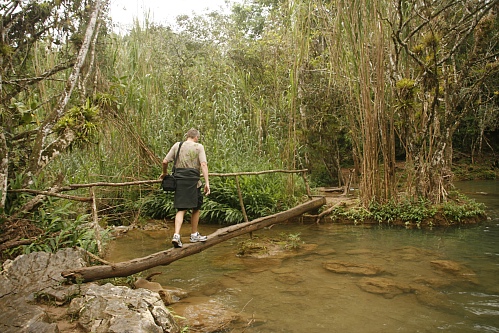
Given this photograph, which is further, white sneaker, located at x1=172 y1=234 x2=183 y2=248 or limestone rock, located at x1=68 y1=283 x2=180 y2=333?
white sneaker, located at x1=172 y1=234 x2=183 y2=248

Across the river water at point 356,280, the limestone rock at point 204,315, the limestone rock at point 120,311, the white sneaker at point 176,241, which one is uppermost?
the white sneaker at point 176,241

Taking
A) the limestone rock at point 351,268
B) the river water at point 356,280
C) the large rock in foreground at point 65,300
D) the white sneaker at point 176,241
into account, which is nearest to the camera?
the large rock in foreground at point 65,300

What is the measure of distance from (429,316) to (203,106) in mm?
6277

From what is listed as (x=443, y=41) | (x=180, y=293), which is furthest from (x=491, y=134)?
(x=180, y=293)

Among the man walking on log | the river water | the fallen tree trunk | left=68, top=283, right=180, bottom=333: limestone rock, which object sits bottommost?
the river water

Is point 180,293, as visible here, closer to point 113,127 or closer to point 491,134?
point 113,127

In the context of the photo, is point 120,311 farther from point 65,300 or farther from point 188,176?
point 188,176

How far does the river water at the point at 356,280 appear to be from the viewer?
3486 millimetres

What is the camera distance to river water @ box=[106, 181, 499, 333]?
349cm

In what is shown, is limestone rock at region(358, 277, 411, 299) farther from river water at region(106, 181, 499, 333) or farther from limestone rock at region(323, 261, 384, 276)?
limestone rock at region(323, 261, 384, 276)

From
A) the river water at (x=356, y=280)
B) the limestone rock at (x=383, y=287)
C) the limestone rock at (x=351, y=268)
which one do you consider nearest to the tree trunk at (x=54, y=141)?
the river water at (x=356, y=280)

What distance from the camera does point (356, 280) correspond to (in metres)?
4.53

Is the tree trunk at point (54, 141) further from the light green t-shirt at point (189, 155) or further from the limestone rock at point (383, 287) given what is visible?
the limestone rock at point (383, 287)

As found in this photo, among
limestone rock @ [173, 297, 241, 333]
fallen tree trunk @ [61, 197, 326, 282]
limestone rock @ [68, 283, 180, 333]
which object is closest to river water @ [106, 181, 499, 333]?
limestone rock @ [173, 297, 241, 333]
